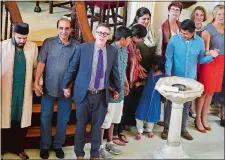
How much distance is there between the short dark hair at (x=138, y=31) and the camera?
16.0 feet

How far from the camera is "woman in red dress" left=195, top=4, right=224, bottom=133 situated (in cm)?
541

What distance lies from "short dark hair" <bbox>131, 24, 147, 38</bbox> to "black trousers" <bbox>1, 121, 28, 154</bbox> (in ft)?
4.43

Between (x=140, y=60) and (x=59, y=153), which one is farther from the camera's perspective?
(x=140, y=60)

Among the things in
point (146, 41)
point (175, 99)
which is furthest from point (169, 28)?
point (175, 99)

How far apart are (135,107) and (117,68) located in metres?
1.12

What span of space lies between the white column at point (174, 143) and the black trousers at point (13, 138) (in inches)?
51.9

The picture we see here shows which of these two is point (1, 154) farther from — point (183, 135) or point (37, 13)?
point (37, 13)

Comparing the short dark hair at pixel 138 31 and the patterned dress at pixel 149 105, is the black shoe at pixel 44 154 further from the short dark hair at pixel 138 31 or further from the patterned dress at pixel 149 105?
the short dark hair at pixel 138 31

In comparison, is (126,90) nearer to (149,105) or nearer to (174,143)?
(149,105)

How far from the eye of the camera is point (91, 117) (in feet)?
15.0

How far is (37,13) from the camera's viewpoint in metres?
6.73

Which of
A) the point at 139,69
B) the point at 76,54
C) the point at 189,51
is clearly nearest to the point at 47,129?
the point at 76,54

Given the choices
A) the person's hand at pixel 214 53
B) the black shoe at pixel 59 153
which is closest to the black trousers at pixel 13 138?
the black shoe at pixel 59 153

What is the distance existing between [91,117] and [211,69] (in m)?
1.64
